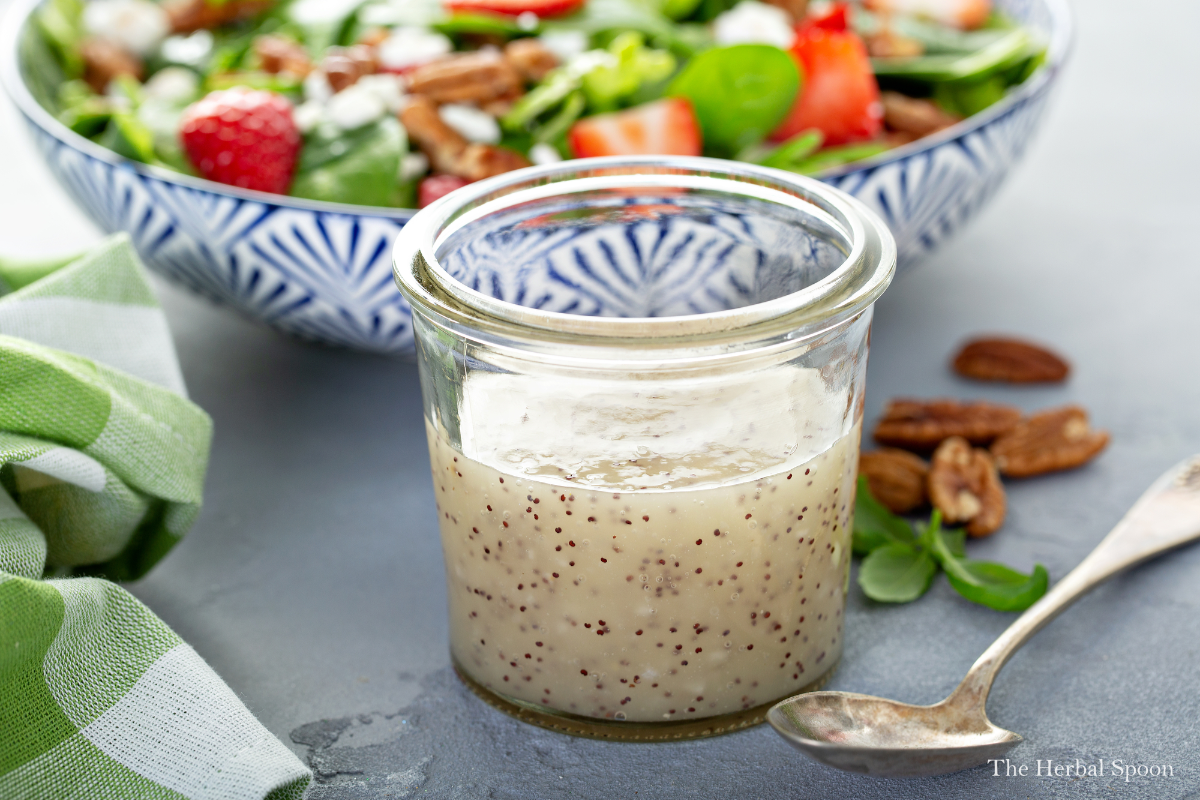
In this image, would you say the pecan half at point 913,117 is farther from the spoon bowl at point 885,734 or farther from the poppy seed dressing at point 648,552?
the spoon bowl at point 885,734

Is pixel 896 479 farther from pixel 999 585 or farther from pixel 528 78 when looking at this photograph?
pixel 528 78

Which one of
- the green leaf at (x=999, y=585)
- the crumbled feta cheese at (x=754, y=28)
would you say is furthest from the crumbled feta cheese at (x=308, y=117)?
the green leaf at (x=999, y=585)

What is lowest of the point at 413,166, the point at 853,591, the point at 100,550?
the point at 853,591

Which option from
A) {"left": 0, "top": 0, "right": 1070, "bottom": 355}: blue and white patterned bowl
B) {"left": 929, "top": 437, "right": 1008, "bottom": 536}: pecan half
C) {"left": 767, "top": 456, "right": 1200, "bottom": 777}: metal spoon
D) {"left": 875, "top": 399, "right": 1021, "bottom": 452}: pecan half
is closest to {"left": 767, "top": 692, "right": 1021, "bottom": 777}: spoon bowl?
{"left": 767, "top": 456, "right": 1200, "bottom": 777}: metal spoon

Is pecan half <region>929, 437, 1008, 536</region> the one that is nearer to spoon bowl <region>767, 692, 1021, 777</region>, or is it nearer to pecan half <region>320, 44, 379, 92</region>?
spoon bowl <region>767, 692, 1021, 777</region>

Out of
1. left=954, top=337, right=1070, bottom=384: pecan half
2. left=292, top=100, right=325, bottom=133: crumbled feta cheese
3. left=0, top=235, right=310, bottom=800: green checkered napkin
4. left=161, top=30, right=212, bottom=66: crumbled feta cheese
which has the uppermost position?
left=292, top=100, right=325, bottom=133: crumbled feta cheese

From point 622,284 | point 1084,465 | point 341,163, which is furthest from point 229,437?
point 1084,465

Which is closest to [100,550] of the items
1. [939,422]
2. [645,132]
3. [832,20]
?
[645,132]
